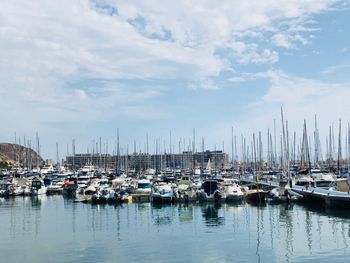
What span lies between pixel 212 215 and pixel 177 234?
11.9 metres

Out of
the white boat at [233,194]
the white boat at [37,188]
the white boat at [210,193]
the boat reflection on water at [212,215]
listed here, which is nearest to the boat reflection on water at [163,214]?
the boat reflection on water at [212,215]

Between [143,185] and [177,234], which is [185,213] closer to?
[177,234]

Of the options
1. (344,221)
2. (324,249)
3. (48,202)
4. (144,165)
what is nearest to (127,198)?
(48,202)

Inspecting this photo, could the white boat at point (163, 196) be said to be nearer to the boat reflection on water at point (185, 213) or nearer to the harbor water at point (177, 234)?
the harbor water at point (177, 234)

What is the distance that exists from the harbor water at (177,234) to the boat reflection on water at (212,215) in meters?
0.09

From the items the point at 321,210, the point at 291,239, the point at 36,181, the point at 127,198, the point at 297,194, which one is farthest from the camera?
the point at 36,181

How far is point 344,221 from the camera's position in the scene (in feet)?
137

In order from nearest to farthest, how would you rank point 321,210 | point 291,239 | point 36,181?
point 291,239 < point 321,210 < point 36,181

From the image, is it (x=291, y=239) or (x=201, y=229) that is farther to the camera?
(x=201, y=229)

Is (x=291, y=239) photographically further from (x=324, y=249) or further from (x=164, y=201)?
(x=164, y=201)

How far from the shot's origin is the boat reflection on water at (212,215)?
43.1m

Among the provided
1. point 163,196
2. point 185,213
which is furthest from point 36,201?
point 185,213

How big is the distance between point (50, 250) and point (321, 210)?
97.7 feet

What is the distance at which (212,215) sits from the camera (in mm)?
48875
